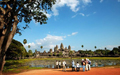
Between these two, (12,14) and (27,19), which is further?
(27,19)

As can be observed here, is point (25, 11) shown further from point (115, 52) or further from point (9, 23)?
point (115, 52)

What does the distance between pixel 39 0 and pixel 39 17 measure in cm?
304

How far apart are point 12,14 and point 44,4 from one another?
5.43 meters

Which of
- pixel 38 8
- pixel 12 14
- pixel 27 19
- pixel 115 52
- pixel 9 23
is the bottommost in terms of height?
pixel 115 52

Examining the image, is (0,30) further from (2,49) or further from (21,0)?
(21,0)

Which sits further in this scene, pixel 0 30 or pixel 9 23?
pixel 9 23

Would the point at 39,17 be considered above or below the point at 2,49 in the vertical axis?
above

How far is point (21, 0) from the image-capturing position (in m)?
13.2

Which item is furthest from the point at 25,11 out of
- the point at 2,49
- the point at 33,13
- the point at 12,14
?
the point at 2,49

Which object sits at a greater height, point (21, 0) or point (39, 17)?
point (21, 0)

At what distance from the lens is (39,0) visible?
47.4 ft

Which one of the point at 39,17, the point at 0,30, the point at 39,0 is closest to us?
the point at 0,30

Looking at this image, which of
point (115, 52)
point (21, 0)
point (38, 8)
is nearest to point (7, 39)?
point (21, 0)

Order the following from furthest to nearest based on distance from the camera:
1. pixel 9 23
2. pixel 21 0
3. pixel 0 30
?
pixel 21 0 → pixel 9 23 → pixel 0 30
